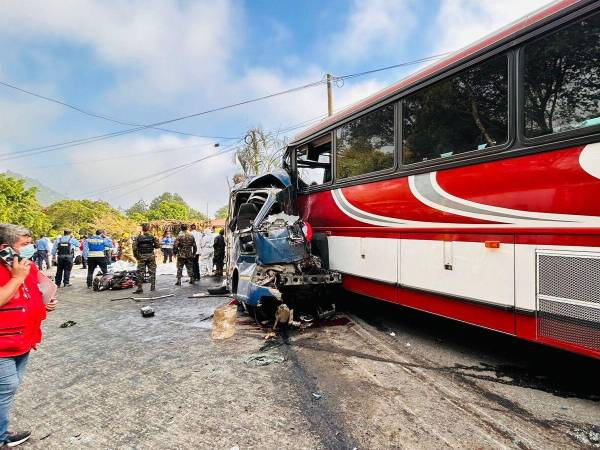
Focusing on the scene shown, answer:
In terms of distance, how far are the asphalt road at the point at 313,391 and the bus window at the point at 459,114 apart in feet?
7.55

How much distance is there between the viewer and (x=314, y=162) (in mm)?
6453

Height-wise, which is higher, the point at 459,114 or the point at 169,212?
the point at 169,212

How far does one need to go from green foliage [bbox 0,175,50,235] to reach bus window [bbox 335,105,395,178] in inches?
1152

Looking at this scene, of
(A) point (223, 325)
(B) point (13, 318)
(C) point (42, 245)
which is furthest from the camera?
(C) point (42, 245)

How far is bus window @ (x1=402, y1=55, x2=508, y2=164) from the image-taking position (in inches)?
132

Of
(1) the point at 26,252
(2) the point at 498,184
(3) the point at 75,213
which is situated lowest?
(1) the point at 26,252

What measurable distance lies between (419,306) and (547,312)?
1398 millimetres

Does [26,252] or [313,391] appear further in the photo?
[313,391]

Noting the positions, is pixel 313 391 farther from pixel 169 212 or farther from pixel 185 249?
pixel 169 212

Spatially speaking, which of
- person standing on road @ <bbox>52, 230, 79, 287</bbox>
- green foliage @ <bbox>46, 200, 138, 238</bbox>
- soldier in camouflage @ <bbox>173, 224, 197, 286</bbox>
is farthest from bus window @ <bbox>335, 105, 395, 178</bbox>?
green foliage @ <bbox>46, 200, 138, 238</bbox>

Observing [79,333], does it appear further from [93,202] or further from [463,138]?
[93,202]

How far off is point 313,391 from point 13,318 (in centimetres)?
246

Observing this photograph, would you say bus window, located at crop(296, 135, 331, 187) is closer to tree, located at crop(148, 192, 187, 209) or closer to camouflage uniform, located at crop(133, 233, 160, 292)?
camouflage uniform, located at crop(133, 233, 160, 292)

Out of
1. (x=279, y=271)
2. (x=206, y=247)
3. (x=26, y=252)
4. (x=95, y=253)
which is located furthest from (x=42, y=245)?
(x=26, y=252)
